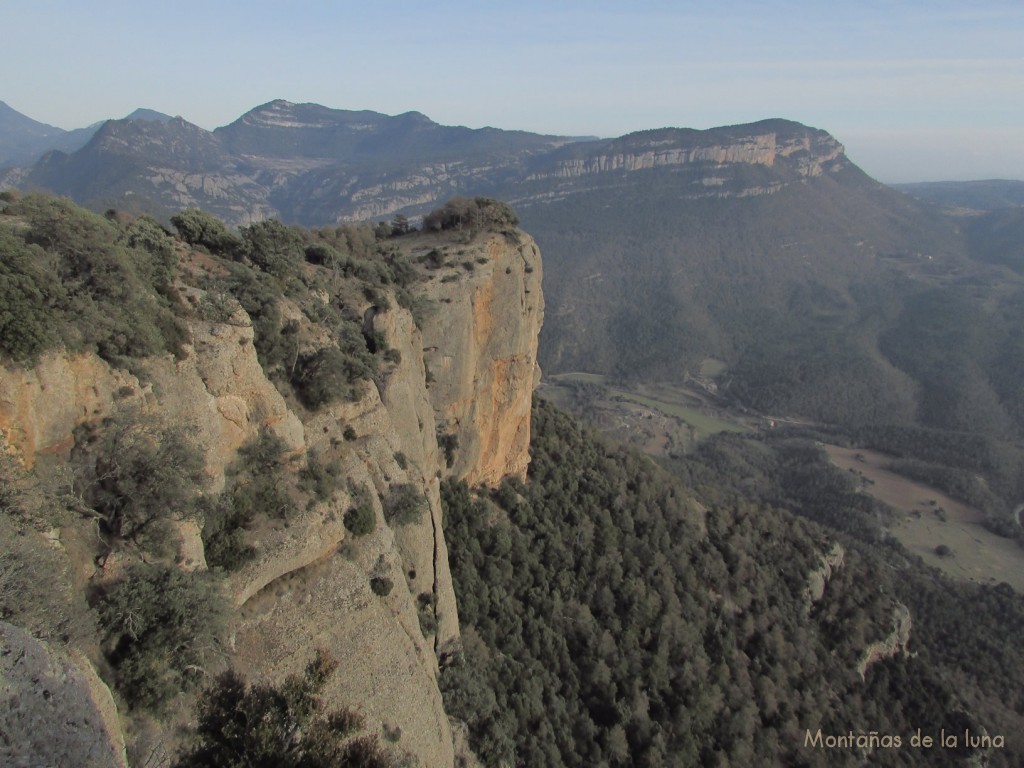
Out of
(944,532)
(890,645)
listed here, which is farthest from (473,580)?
(944,532)

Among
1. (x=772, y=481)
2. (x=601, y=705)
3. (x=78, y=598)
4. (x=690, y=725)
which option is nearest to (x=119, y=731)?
(x=78, y=598)

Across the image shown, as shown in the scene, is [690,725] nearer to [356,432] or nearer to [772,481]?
[356,432]

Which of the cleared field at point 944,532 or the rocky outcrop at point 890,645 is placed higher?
the rocky outcrop at point 890,645

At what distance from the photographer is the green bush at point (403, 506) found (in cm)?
1881

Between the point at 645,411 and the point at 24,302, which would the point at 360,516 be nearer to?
the point at 24,302

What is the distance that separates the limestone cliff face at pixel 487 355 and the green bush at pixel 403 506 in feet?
34.4

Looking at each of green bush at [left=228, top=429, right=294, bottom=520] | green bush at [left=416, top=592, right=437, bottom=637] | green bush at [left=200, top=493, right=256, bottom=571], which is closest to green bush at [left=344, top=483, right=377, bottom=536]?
green bush at [left=228, top=429, right=294, bottom=520]

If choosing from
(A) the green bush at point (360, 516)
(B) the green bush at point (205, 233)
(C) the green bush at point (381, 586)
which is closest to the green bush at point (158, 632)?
(C) the green bush at point (381, 586)

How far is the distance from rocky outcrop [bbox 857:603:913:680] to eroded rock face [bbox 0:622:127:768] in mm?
42861

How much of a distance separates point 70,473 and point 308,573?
18.6 feet

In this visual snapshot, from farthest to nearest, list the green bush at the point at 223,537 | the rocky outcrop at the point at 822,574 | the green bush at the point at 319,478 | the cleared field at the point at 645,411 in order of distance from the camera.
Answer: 1. the cleared field at the point at 645,411
2. the rocky outcrop at the point at 822,574
3. the green bush at the point at 319,478
4. the green bush at the point at 223,537

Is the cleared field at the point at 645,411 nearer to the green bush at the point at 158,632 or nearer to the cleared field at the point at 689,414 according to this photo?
the cleared field at the point at 689,414

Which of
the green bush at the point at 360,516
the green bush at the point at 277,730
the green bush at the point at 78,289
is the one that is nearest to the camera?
the green bush at the point at 277,730

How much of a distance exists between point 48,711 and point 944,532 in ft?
348
